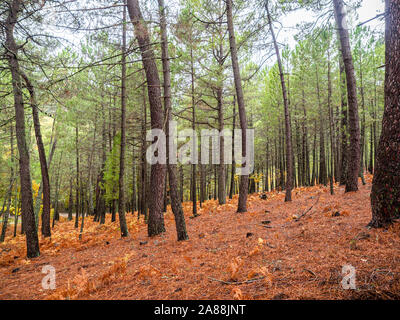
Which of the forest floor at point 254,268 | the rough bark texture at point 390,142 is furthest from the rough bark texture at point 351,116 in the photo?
the rough bark texture at point 390,142

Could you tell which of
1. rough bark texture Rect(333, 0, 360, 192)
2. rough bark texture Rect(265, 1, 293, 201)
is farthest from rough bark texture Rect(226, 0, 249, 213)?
rough bark texture Rect(333, 0, 360, 192)

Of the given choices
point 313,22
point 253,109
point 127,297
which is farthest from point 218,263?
point 253,109

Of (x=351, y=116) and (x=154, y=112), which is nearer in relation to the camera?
(x=154, y=112)

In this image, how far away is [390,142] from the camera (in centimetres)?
370

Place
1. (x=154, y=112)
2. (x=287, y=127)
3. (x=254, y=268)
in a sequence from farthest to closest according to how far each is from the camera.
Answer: (x=287, y=127) → (x=154, y=112) → (x=254, y=268)

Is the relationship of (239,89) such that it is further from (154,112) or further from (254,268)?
(254,268)

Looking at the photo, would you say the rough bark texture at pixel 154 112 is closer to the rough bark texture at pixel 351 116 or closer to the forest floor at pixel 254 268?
the forest floor at pixel 254 268

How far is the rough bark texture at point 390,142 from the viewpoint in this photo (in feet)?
11.8

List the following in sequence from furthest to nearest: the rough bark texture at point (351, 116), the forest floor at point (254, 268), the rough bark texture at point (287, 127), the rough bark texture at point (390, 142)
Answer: the rough bark texture at point (287, 127), the rough bark texture at point (351, 116), the rough bark texture at point (390, 142), the forest floor at point (254, 268)

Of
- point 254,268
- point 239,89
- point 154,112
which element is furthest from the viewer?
point 239,89

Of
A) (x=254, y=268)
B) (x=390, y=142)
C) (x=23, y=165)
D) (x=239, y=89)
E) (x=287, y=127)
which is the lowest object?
(x=254, y=268)

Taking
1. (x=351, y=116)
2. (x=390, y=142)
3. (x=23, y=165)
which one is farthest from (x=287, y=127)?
(x=23, y=165)
